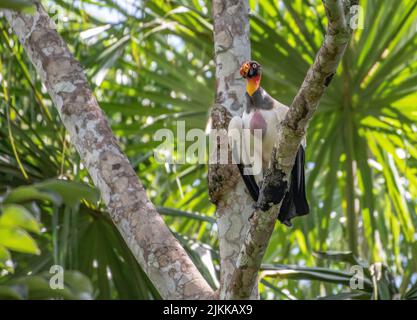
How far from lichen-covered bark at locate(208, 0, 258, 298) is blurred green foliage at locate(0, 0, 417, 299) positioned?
0.43m

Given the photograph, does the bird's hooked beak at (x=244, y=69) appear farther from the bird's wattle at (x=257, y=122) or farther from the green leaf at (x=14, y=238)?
the green leaf at (x=14, y=238)

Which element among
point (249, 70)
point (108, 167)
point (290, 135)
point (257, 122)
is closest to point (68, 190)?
point (290, 135)

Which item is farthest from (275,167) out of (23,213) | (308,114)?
(23,213)

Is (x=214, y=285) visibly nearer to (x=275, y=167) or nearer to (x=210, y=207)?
(x=275, y=167)

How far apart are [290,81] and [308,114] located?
1.75 meters

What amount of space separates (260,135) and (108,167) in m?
0.75

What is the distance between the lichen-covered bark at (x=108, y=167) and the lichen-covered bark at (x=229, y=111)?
18 cm

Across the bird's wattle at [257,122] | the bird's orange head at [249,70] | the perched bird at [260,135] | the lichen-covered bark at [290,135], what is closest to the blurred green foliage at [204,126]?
the perched bird at [260,135]

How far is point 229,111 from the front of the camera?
274 centimetres

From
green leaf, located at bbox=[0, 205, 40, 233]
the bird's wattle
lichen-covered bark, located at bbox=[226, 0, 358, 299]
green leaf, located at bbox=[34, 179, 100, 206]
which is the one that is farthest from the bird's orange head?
green leaf, located at bbox=[0, 205, 40, 233]

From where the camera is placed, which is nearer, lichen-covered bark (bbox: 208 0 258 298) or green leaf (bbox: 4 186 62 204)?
green leaf (bbox: 4 186 62 204)

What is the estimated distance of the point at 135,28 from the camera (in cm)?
352

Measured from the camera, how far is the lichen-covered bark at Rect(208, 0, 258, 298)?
2551 millimetres

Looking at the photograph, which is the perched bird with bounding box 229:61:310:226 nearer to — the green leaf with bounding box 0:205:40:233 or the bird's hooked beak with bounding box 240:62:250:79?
the bird's hooked beak with bounding box 240:62:250:79
